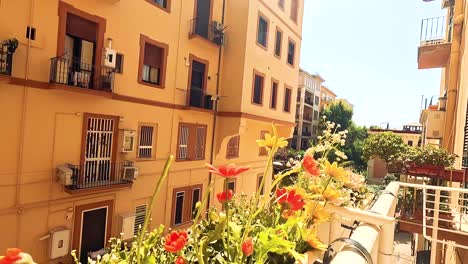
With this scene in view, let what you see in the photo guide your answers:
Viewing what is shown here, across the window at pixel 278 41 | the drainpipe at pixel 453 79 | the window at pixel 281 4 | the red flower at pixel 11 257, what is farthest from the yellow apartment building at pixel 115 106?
the drainpipe at pixel 453 79

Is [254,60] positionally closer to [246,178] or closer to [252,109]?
[252,109]

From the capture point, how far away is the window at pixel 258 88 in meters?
12.6

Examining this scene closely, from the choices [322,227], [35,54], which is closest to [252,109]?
[35,54]

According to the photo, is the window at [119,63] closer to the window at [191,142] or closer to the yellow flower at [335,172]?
the window at [191,142]

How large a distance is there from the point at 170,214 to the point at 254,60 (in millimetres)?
6771

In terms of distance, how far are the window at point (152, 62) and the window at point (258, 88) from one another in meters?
4.25

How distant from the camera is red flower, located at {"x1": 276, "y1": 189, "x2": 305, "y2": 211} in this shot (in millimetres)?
1120

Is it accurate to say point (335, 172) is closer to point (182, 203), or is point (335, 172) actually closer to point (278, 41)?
point (182, 203)

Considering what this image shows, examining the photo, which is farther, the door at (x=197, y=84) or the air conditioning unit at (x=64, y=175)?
the door at (x=197, y=84)

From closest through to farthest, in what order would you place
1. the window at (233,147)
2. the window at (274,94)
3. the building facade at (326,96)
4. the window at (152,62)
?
the window at (152,62) → the window at (233,147) → the window at (274,94) → the building facade at (326,96)

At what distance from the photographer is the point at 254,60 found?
12148mm

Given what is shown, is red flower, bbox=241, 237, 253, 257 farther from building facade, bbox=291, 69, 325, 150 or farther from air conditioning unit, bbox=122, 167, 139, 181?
building facade, bbox=291, 69, 325, 150

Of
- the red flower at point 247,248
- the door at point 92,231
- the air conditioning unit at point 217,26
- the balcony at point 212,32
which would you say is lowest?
the door at point 92,231

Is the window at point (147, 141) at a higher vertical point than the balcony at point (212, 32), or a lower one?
lower
